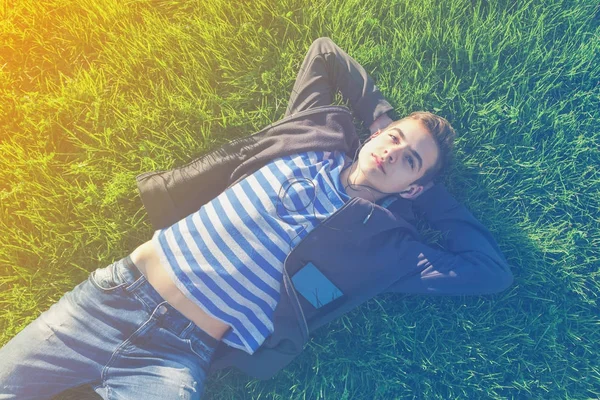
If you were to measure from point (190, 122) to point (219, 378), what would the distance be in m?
1.61

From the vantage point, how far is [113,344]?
2342 millimetres

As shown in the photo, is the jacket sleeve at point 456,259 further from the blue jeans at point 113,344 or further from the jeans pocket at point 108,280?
the jeans pocket at point 108,280

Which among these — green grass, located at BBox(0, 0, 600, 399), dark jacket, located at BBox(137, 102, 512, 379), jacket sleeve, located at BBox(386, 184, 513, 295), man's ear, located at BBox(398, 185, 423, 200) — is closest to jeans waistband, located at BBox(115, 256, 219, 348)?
dark jacket, located at BBox(137, 102, 512, 379)

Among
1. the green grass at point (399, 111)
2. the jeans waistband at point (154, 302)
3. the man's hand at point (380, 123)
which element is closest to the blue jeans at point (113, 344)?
the jeans waistband at point (154, 302)

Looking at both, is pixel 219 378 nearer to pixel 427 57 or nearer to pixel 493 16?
pixel 427 57

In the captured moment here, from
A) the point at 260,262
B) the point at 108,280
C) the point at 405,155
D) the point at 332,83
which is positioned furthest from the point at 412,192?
the point at 108,280

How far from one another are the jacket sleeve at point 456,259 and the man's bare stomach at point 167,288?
1047mm

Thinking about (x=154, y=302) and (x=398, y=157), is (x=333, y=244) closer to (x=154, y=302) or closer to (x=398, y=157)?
(x=398, y=157)

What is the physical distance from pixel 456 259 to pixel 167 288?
1.59m

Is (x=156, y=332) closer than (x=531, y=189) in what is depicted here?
Yes

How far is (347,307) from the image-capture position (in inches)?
100.0

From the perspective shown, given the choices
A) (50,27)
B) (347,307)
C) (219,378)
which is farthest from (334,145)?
(50,27)

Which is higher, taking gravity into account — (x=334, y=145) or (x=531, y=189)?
(x=334, y=145)

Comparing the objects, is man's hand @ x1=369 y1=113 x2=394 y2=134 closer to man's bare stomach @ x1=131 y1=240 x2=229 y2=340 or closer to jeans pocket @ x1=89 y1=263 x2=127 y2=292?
man's bare stomach @ x1=131 y1=240 x2=229 y2=340
